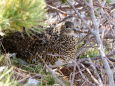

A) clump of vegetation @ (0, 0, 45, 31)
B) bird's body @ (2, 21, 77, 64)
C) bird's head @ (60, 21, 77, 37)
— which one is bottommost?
bird's body @ (2, 21, 77, 64)

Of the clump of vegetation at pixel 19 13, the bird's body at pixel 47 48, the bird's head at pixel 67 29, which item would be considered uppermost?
the clump of vegetation at pixel 19 13

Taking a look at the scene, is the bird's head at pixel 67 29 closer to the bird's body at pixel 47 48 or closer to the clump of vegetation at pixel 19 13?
the bird's body at pixel 47 48

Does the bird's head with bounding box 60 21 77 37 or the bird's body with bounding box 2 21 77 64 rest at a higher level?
the bird's head with bounding box 60 21 77 37

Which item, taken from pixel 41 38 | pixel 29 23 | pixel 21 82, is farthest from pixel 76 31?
pixel 29 23

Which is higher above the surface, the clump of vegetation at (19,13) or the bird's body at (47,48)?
the clump of vegetation at (19,13)

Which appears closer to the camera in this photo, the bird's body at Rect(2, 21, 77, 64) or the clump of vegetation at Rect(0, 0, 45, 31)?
the clump of vegetation at Rect(0, 0, 45, 31)

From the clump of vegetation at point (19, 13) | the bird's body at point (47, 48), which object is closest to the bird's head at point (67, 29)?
the bird's body at point (47, 48)

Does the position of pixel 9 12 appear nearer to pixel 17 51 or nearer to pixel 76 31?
pixel 17 51

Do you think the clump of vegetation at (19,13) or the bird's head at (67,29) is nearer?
the clump of vegetation at (19,13)

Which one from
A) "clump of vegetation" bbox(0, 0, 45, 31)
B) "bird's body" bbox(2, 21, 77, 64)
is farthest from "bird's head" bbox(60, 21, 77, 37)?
"clump of vegetation" bbox(0, 0, 45, 31)

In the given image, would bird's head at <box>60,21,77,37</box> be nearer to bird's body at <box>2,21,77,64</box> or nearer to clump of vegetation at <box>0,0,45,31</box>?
bird's body at <box>2,21,77,64</box>
